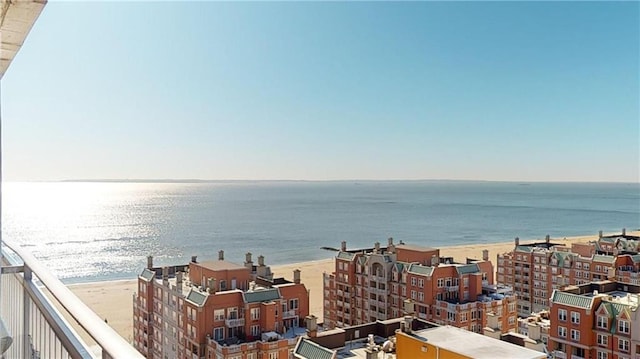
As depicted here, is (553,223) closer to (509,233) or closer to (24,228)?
(509,233)

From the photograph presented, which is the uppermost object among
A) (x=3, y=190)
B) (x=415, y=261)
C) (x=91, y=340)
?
(x=3, y=190)

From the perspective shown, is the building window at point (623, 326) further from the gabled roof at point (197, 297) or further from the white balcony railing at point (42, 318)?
the white balcony railing at point (42, 318)

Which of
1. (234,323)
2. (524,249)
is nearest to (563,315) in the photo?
(234,323)

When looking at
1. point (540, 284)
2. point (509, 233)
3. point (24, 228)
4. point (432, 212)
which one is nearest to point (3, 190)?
point (540, 284)

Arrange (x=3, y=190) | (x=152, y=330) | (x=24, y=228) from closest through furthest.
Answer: (x=3, y=190), (x=152, y=330), (x=24, y=228)

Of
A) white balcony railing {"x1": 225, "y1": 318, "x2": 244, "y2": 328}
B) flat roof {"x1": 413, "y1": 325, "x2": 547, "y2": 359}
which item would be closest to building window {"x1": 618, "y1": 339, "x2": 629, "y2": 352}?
flat roof {"x1": 413, "y1": 325, "x2": 547, "y2": 359}

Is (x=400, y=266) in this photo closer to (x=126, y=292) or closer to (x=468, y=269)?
(x=468, y=269)

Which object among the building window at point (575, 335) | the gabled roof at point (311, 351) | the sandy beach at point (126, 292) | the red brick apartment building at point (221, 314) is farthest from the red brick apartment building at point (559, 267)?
the gabled roof at point (311, 351)

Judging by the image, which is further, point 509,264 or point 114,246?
point 114,246
